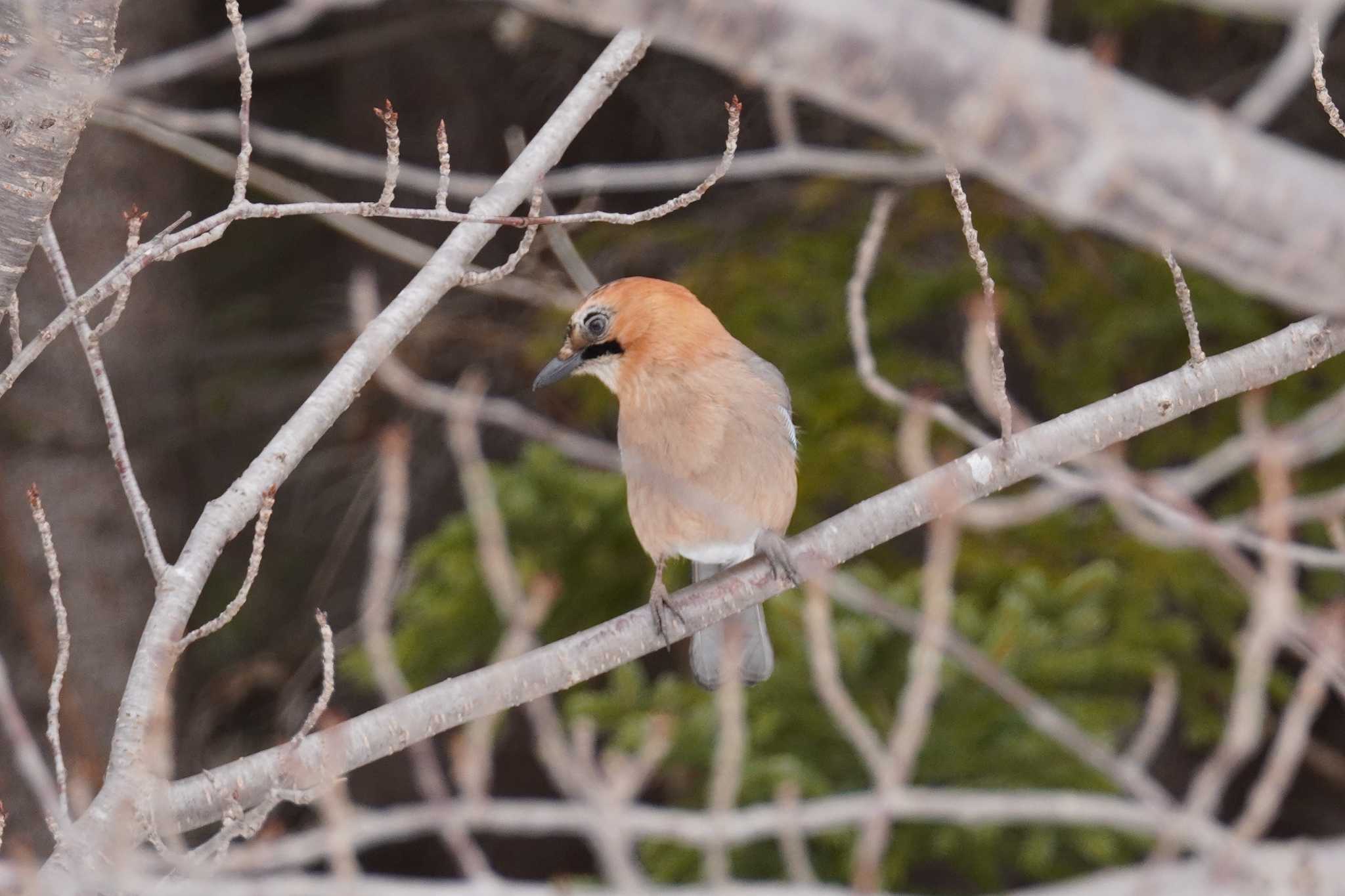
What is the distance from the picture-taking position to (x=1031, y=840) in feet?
16.1

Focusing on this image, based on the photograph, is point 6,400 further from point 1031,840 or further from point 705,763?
point 1031,840

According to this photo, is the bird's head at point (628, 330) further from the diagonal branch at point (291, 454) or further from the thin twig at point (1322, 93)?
the thin twig at point (1322, 93)

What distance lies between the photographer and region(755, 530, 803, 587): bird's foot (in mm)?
3521

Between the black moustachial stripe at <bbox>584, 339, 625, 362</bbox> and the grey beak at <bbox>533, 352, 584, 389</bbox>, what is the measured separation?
17 millimetres

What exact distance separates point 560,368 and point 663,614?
994 mm

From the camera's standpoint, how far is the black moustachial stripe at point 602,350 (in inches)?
168

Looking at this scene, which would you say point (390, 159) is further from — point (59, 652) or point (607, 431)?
point (607, 431)

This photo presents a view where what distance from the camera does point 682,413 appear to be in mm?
4148

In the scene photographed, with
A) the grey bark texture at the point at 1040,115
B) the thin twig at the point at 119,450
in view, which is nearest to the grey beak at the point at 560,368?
the thin twig at the point at 119,450

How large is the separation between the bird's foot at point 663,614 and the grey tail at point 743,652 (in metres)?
0.78

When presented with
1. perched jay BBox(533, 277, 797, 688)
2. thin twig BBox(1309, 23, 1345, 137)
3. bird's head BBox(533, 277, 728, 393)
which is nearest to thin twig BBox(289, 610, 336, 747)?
perched jay BBox(533, 277, 797, 688)

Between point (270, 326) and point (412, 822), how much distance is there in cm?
673

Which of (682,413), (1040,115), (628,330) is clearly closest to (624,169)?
(628,330)

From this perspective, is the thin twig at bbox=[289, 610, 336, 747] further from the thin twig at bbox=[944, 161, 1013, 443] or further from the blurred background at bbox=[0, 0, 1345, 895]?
the blurred background at bbox=[0, 0, 1345, 895]
